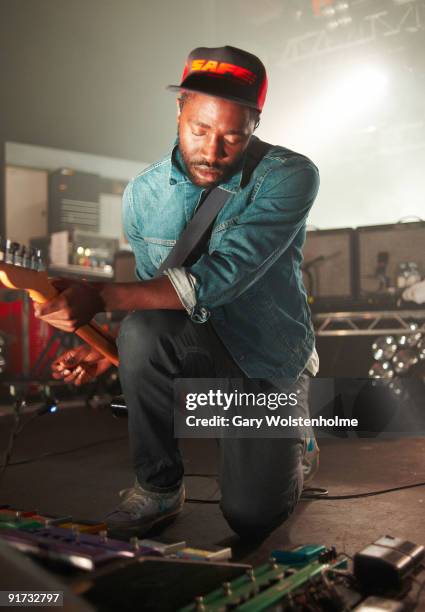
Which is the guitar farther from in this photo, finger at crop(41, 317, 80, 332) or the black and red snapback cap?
the black and red snapback cap

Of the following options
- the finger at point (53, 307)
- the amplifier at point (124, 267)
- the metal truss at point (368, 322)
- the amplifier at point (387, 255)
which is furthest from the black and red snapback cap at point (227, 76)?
the amplifier at point (124, 267)

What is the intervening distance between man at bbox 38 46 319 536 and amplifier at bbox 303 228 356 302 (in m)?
2.97

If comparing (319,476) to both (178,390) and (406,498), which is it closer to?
(406,498)

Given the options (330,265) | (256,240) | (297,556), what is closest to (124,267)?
(330,265)

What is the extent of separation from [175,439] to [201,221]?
0.66m

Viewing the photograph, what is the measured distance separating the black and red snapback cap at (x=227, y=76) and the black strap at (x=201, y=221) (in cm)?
18

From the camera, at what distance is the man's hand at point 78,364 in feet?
6.42

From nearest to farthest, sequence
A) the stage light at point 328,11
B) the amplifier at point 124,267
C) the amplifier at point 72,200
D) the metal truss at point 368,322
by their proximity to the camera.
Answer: the metal truss at point 368,322
the amplifier at point 124,267
the amplifier at point 72,200
the stage light at point 328,11

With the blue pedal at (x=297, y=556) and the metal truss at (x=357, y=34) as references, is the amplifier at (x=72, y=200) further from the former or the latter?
the blue pedal at (x=297, y=556)

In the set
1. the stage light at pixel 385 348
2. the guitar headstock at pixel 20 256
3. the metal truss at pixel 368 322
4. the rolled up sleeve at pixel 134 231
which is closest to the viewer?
the guitar headstock at pixel 20 256

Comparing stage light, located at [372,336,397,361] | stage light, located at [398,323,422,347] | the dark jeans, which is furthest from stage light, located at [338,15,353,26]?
the dark jeans

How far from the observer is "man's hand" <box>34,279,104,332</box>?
1.48 metres

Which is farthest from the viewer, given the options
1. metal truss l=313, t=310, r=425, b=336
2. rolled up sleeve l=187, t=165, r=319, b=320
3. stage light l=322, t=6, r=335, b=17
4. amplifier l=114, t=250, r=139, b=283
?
stage light l=322, t=6, r=335, b=17

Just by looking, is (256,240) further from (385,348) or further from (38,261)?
(385,348)
